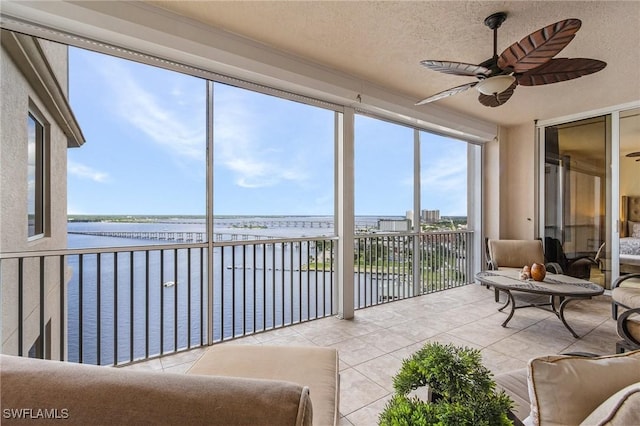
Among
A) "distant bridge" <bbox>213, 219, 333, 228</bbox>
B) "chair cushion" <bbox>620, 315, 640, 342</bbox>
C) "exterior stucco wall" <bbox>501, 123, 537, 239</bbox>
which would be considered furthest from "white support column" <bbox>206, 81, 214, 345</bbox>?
"exterior stucco wall" <bbox>501, 123, 537, 239</bbox>

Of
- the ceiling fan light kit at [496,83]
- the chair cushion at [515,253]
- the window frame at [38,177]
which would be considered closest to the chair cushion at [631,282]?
the chair cushion at [515,253]

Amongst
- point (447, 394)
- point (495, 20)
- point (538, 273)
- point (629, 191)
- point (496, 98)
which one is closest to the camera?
point (447, 394)

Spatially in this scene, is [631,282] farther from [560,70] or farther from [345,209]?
[345,209]

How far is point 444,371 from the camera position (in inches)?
29.2

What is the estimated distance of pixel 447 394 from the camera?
0.70 meters

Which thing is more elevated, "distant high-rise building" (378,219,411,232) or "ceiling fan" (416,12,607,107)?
"ceiling fan" (416,12,607,107)

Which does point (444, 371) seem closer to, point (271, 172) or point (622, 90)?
point (271, 172)

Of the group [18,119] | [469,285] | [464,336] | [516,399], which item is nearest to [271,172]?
[18,119]

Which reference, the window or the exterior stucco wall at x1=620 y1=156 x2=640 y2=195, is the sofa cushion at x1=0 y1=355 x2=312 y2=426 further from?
the exterior stucco wall at x1=620 y1=156 x2=640 y2=195

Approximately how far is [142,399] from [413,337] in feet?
8.52

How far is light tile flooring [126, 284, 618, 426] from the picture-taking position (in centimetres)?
195

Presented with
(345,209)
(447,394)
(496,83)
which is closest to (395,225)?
(345,209)

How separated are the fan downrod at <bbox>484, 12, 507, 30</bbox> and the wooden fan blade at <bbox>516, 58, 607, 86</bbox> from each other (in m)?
0.44

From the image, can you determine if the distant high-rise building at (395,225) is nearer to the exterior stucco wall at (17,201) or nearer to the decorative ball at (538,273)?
the decorative ball at (538,273)
